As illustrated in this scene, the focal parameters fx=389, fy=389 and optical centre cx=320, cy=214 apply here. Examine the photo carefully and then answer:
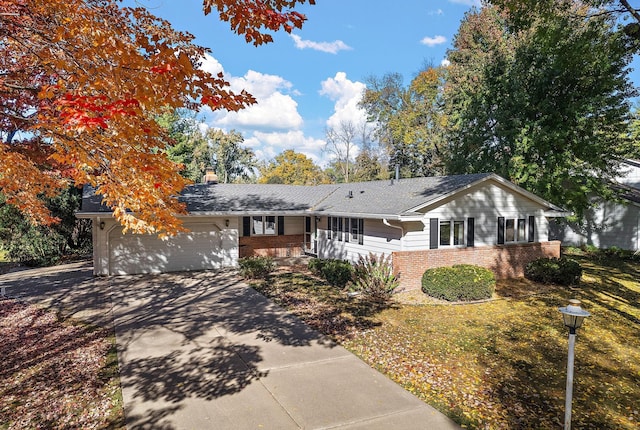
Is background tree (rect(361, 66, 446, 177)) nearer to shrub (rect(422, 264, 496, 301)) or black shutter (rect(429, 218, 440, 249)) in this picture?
black shutter (rect(429, 218, 440, 249))

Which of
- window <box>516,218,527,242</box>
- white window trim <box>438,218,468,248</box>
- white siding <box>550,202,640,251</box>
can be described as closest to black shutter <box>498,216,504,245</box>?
window <box>516,218,527,242</box>

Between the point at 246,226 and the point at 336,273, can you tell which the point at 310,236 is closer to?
the point at 246,226

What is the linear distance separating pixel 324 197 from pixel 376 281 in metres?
10.1

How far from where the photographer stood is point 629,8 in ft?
34.0

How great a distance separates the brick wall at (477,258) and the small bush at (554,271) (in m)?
0.60

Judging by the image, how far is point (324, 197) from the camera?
2189 cm

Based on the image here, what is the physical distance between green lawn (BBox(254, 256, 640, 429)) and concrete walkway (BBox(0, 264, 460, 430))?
26.3 inches

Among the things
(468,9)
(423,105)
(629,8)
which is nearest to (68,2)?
(629,8)

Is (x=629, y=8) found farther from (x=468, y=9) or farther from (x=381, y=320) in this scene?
(x=468, y=9)

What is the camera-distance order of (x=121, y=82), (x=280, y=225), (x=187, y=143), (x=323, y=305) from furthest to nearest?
(x=187, y=143), (x=280, y=225), (x=323, y=305), (x=121, y=82)

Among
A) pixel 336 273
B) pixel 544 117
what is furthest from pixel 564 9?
pixel 336 273

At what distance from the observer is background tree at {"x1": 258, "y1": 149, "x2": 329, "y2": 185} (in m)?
57.6

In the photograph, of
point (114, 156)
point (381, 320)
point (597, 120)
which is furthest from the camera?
point (597, 120)

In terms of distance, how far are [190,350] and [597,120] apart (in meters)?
19.5
